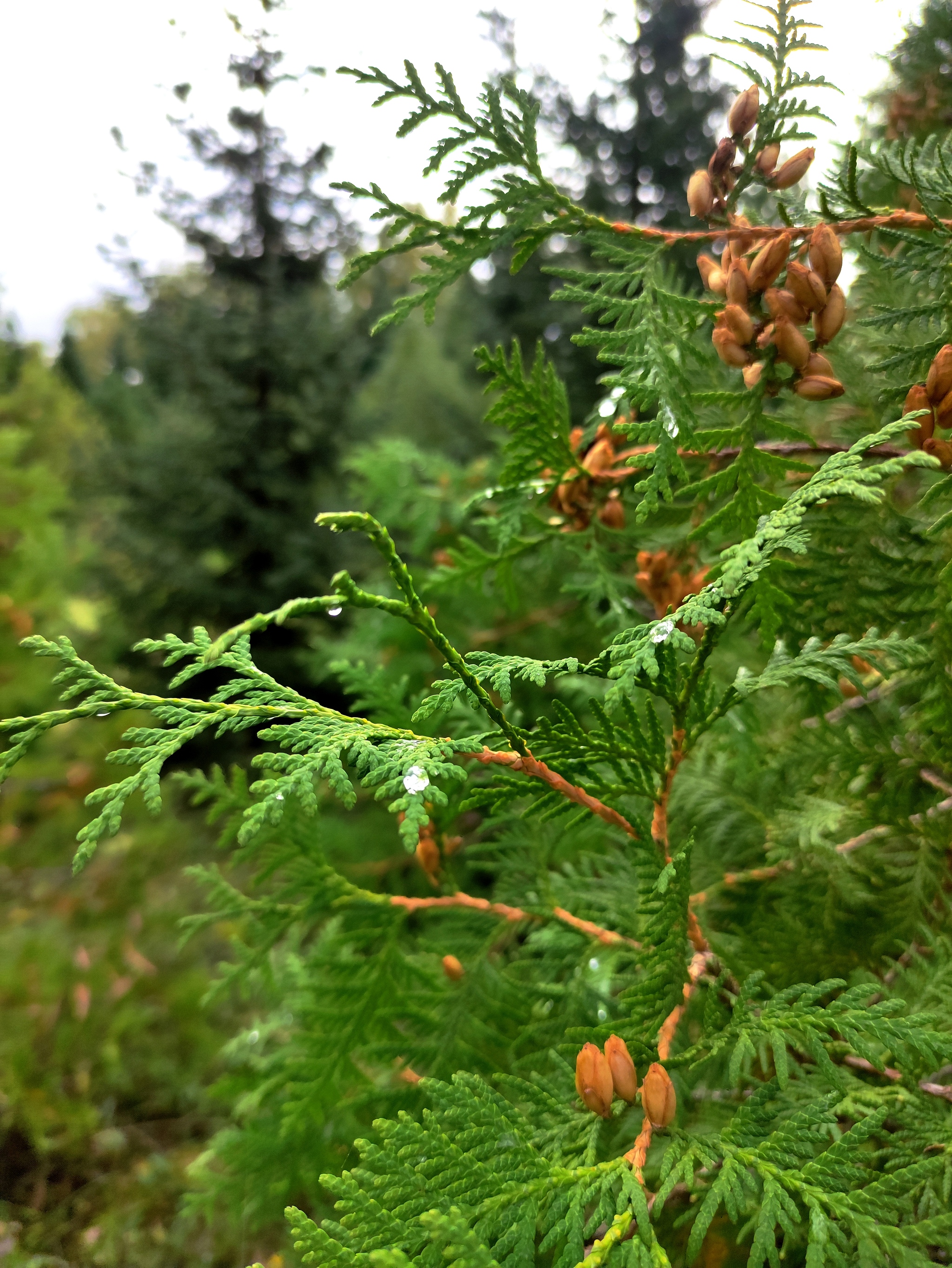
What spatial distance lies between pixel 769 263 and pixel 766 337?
53 millimetres

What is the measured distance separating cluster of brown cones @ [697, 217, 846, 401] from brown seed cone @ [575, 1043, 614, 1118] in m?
0.50

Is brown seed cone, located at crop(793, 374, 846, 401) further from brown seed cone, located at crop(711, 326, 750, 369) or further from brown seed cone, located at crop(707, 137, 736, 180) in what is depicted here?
brown seed cone, located at crop(707, 137, 736, 180)

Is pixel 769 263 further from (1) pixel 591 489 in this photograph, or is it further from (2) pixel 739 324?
(1) pixel 591 489

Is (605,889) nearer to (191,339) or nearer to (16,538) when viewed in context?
(16,538)

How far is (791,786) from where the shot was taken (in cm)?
77

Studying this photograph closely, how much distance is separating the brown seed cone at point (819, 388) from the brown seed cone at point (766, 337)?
4 cm

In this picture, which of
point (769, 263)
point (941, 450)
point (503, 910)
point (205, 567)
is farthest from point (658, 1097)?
point (205, 567)

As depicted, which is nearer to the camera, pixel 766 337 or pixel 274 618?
pixel 274 618

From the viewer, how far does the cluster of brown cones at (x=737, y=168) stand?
0.59 meters

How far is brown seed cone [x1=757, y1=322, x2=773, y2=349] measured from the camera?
569 millimetres

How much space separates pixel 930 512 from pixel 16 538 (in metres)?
3.83

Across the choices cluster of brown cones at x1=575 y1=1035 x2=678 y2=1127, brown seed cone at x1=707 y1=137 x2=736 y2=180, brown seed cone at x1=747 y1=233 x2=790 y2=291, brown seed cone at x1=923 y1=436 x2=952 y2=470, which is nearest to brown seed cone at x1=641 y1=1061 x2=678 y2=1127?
cluster of brown cones at x1=575 y1=1035 x2=678 y2=1127

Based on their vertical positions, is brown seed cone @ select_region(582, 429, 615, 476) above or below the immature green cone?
below

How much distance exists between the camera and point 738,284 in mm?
569
